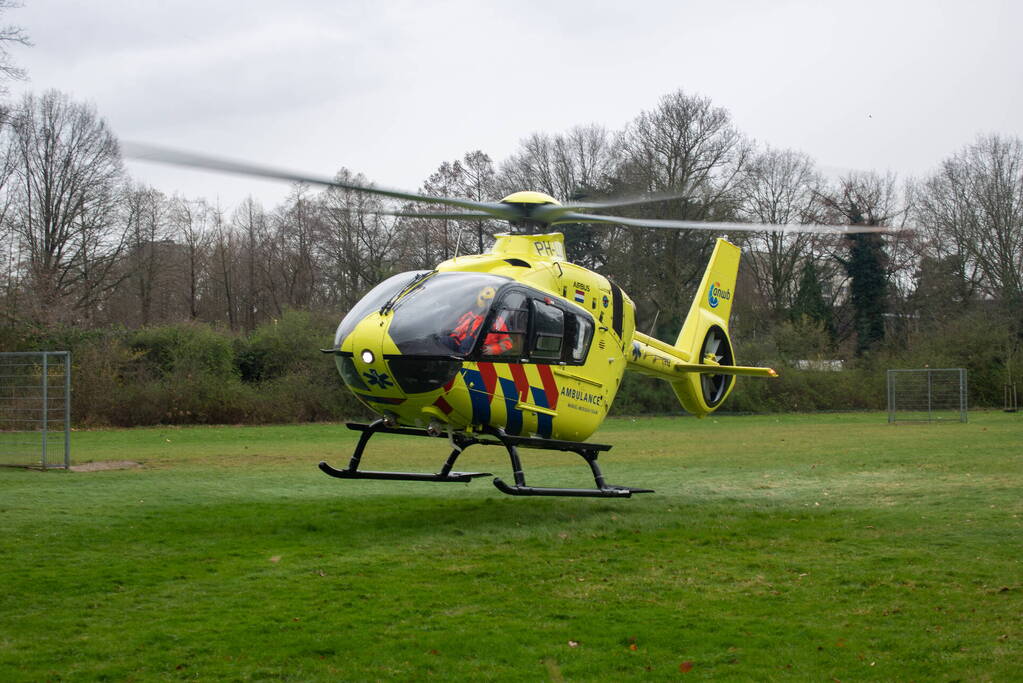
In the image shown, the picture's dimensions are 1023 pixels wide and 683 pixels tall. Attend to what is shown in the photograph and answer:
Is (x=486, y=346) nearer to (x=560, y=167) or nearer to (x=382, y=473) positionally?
(x=382, y=473)

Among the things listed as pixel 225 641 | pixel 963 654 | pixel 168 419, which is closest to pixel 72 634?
pixel 225 641

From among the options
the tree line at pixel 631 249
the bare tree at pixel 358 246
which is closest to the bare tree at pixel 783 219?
the tree line at pixel 631 249

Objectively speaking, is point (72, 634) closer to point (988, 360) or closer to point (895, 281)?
point (988, 360)

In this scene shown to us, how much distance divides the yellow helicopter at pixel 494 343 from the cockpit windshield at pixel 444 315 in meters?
0.01

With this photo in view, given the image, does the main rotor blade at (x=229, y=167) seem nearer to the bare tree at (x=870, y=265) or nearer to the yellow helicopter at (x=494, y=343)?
the yellow helicopter at (x=494, y=343)

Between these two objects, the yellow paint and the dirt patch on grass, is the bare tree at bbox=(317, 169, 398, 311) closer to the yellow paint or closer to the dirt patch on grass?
the dirt patch on grass

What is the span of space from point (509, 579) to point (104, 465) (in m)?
13.5

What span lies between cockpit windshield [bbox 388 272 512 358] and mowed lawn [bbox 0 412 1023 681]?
2.29 metres

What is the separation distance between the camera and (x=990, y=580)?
367 inches

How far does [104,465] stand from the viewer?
790 inches

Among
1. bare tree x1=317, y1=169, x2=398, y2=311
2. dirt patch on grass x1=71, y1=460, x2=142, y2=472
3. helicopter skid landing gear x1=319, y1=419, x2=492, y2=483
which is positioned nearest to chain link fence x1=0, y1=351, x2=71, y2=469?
dirt patch on grass x1=71, y1=460, x2=142, y2=472

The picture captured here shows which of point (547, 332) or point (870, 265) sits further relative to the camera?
point (870, 265)

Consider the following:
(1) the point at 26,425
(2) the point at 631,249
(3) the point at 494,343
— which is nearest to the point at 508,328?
(3) the point at 494,343

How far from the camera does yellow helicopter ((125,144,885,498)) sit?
11344mm
